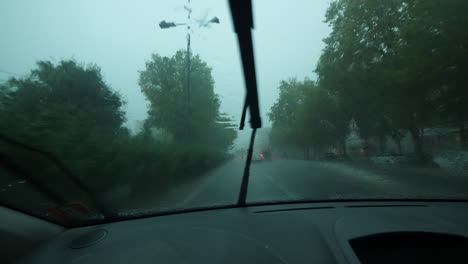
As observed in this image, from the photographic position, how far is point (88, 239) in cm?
225

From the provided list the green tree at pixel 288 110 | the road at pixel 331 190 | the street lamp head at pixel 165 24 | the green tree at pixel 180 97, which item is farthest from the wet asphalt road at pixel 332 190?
the green tree at pixel 288 110

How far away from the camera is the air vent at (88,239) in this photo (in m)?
2.16

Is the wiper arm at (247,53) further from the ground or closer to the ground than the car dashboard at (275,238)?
further from the ground

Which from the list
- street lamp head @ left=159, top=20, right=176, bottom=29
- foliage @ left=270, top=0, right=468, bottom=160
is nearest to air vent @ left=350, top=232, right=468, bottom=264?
street lamp head @ left=159, top=20, right=176, bottom=29

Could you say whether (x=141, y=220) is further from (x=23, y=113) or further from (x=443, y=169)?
(x=443, y=169)

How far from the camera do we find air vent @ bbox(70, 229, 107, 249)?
Answer: 2164 millimetres

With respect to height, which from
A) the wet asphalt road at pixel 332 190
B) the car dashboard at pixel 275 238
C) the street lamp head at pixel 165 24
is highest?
the street lamp head at pixel 165 24

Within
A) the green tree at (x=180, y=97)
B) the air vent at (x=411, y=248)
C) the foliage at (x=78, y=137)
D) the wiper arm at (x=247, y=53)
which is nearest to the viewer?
the wiper arm at (x=247, y=53)

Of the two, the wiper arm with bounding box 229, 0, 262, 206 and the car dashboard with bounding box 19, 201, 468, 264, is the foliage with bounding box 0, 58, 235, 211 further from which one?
the wiper arm with bounding box 229, 0, 262, 206

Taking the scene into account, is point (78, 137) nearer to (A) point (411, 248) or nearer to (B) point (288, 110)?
(A) point (411, 248)

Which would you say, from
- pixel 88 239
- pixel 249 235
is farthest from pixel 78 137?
pixel 249 235

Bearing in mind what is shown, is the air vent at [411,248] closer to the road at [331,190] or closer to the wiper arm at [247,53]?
the road at [331,190]

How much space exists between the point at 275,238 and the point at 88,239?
1.86 metres

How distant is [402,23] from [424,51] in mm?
4615
